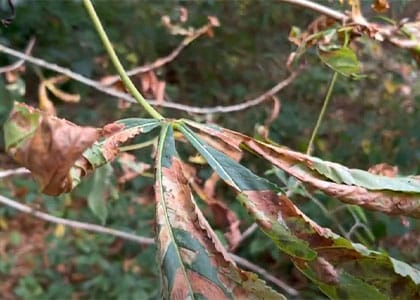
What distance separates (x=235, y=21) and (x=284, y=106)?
30cm

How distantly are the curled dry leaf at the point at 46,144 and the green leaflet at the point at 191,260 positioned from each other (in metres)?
0.10

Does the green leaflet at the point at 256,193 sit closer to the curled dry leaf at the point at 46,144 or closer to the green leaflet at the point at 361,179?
the green leaflet at the point at 361,179

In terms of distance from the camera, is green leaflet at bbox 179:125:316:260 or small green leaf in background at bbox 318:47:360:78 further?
small green leaf in background at bbox 318:47:360:78

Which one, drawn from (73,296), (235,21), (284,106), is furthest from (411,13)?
(73,296)

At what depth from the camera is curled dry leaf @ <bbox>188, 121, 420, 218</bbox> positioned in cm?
56

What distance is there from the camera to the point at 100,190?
1174mm

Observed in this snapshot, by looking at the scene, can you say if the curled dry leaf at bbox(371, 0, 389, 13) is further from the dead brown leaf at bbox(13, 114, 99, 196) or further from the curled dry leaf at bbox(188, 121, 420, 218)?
the dead brown leaf at bbox(13, 114, 99, 196)

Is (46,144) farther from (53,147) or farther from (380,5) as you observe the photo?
(380,5)

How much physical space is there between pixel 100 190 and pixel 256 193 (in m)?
0.64

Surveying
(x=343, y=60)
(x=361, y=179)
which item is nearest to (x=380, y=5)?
(x=343, y=60)

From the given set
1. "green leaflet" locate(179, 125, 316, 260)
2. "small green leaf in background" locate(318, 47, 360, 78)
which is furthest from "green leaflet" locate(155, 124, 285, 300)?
"small green leaf in background" locate(318, 47, 360, 78)

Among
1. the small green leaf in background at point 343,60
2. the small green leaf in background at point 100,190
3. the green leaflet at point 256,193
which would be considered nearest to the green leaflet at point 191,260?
the green leaflet at point 256,193

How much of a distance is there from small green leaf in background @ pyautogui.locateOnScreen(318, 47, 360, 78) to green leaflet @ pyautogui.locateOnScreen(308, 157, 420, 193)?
12.6 inches

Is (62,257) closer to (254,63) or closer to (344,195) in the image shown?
(254,63)
